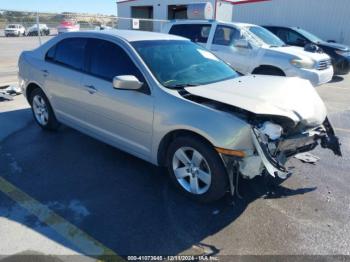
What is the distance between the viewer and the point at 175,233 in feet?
9.45

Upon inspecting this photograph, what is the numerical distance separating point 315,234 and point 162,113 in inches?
75.6

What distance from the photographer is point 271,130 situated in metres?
2.92

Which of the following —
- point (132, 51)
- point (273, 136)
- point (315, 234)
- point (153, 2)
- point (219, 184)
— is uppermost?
point (153, 2)

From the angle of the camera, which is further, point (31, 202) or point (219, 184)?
point (31, 202)

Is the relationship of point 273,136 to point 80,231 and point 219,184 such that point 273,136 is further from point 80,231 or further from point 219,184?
point 80,231

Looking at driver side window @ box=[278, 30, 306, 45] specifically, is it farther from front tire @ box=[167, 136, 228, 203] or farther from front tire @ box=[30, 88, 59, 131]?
front tire @ box=[167, 136, 228, 203]

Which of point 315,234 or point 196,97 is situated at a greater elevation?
point 196,97

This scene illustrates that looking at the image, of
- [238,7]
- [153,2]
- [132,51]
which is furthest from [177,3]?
[132,51]

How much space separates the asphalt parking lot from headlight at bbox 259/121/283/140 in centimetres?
76

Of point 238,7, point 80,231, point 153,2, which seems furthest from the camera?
point 153,2

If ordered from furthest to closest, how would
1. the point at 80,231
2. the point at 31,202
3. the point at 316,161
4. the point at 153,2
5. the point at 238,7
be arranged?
1. the point at 153,2
2. the point at 238,7
3. the point at 316,161
4. the point at 31,202
5. the point at 80,231

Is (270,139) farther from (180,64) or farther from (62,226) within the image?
(62,226)

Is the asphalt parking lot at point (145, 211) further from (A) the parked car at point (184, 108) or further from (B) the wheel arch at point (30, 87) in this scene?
(B) the wheel arch at point (30, 87)

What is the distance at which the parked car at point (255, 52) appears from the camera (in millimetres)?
7445
